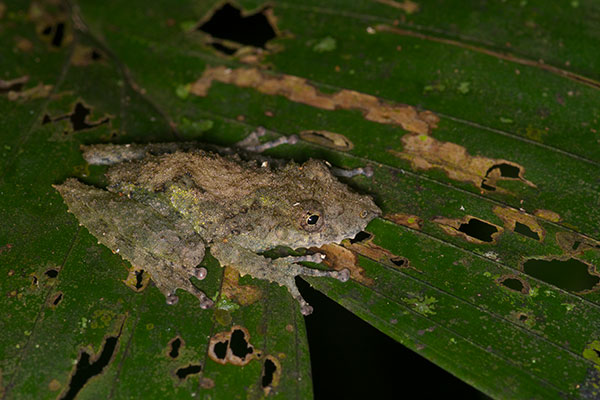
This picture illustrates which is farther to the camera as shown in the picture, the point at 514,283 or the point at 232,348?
the point at 514,283

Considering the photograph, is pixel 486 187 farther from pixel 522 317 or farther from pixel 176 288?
pixel 176 288

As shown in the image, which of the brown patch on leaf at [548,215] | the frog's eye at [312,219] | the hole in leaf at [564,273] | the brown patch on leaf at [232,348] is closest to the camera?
the brown patch on leaf at [232,348]

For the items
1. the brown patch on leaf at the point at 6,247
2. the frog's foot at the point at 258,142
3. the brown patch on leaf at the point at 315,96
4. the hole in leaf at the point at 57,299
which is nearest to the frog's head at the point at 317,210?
the frog's foot at the point at 258,142

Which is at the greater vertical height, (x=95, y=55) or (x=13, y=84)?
(x=95, y=55)

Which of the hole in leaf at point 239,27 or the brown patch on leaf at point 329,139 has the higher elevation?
the hole in leaf at point 239,27

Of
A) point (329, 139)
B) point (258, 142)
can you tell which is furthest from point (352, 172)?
point (258, 142)

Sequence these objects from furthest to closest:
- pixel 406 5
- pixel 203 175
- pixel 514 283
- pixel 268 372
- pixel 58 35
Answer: pixel 58 35 < pixel 406 5 < pixel 203 175 < pixel 514 283 < pixel 268 372

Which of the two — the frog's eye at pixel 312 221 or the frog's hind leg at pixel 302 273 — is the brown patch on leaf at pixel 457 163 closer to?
the frog's eye at pixel 312 221
